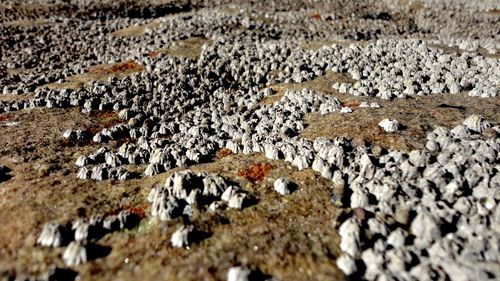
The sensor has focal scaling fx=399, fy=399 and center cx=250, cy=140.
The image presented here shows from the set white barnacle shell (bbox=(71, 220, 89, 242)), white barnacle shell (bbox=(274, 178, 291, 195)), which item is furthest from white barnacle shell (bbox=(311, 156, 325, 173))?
white barnacle shell (bbox=(71, 220, 89, 242))

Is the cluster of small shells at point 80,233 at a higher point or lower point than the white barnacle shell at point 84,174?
higher

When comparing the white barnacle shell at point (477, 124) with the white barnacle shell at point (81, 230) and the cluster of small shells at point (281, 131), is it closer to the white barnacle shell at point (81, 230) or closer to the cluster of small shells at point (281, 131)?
the cluster of small shells at point (281, 131)

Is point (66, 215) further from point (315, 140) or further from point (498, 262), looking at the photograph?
point (498, 262)

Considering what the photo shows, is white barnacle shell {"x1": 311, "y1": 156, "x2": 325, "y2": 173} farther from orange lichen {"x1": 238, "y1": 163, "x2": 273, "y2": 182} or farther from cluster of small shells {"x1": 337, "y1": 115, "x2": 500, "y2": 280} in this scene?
orange lichen {"x1": 238, "y1": 163, "x2": 273, "y2": 182}

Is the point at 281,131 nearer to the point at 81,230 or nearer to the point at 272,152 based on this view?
the point at 272,152

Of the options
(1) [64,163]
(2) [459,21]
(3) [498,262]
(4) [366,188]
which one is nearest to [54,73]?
(1) [64,163]

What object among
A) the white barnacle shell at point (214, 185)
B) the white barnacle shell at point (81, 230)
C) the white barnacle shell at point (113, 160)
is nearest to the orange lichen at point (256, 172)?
the white barnacle shell at point (214, 185)
